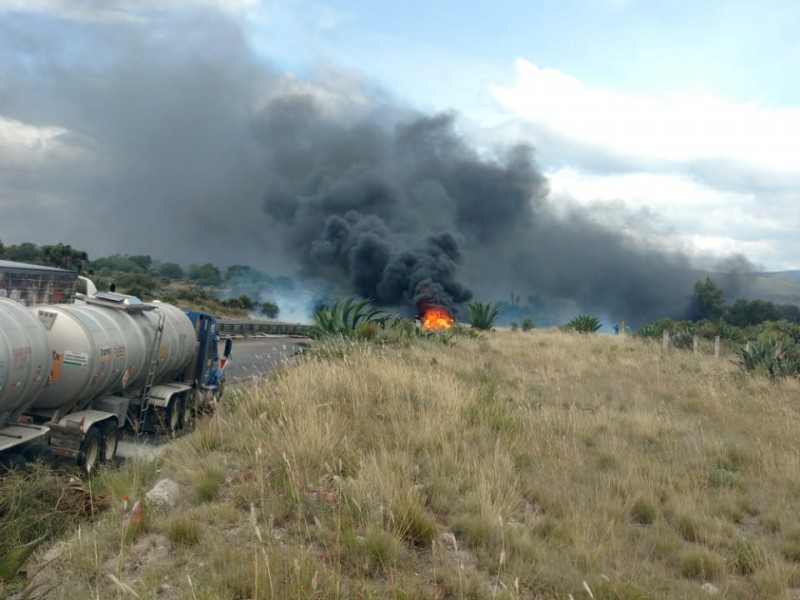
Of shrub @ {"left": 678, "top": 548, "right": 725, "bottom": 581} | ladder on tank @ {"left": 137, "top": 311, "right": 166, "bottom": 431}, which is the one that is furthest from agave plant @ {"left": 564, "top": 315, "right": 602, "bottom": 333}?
shrub @ {"left": 678, "top": 548, "right": 725, "bottom": 581}

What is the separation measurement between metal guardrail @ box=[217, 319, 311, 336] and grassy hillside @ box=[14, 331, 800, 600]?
104 feet

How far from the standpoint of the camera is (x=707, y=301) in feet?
286

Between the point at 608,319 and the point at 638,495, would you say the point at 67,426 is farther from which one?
the point at 608,319

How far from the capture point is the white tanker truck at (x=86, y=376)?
30.7 feet

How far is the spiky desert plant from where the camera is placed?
33.2m

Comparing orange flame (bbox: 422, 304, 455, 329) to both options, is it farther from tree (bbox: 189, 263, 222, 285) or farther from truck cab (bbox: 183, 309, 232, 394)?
tree (bbox: 189, 263, 222, 285)

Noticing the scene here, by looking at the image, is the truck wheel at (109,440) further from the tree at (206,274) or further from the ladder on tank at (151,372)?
the tree at (206,274)

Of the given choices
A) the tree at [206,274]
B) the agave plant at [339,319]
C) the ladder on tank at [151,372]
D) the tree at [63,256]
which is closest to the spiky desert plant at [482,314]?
the agave plant at [339,319]

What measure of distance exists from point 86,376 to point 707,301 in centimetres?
8885

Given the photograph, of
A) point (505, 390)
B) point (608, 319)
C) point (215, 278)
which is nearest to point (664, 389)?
point (505, 390)

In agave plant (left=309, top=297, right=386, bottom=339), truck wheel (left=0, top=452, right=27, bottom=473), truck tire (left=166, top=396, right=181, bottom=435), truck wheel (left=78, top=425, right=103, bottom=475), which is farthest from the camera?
agave plant (left=309, top=297, right=386, bottom=339)

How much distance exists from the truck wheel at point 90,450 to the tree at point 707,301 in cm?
8445

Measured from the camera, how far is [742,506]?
619cm

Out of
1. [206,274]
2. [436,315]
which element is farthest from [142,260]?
[436,315]
